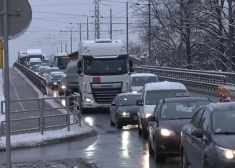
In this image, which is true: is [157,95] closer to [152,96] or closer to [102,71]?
[152,96]

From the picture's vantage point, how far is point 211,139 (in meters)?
9.72

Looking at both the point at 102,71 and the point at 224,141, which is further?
the point at 102,71

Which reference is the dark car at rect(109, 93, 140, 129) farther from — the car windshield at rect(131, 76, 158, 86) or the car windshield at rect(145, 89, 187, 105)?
the car windshield at rect(131, 76, 158, 86)

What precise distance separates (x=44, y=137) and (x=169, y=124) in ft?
20.5

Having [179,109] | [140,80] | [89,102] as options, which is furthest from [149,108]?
[140,80]

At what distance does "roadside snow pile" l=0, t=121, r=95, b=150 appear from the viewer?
60.7 feet

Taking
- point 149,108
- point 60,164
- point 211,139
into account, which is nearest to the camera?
point 211,139

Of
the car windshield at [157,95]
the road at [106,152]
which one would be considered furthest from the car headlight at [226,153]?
the car windshield at [157,95]

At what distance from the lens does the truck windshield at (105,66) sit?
1272 inches

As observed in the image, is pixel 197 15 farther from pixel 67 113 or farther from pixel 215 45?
pixel 67 113

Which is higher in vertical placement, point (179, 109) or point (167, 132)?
point (179, 109)

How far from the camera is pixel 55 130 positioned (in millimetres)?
21391

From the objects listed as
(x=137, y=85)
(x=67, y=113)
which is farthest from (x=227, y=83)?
(x=67, y=113)

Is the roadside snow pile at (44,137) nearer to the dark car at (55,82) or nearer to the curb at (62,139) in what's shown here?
the curb at (62,139)
